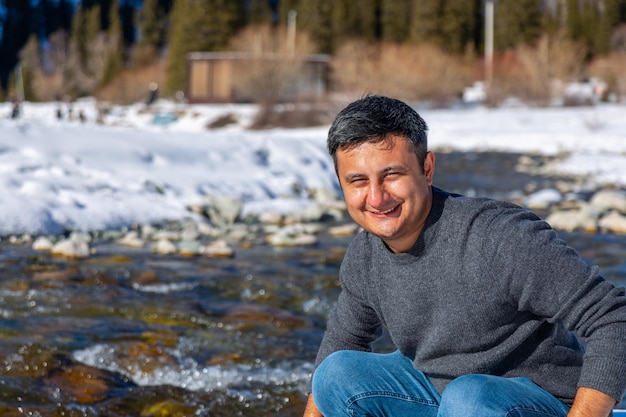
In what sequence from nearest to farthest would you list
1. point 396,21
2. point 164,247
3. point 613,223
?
point 164,247 < point 613,223 < point 396,21

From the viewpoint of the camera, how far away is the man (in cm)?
172

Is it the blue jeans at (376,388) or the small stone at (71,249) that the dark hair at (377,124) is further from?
the small stone at (71,249)

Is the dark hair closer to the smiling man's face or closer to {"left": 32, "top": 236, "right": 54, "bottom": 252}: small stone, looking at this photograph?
the smiling man's face

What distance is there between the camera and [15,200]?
22.6ft

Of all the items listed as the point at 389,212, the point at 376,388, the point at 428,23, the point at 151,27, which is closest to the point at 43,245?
the point at 376,388

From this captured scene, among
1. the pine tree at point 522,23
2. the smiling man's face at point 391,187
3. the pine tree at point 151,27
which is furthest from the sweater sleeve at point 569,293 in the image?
the pine tree at point 151,27

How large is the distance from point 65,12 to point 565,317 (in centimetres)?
8597

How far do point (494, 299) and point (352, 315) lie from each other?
0.49 m

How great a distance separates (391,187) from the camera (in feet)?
6.36

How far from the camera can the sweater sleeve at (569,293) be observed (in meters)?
1.68

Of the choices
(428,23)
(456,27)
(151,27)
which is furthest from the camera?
(151,27)

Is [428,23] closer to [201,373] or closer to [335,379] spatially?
[201,373]

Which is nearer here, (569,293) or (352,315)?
(569,293)

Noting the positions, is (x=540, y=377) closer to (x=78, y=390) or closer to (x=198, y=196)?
(x=78, y=390)
